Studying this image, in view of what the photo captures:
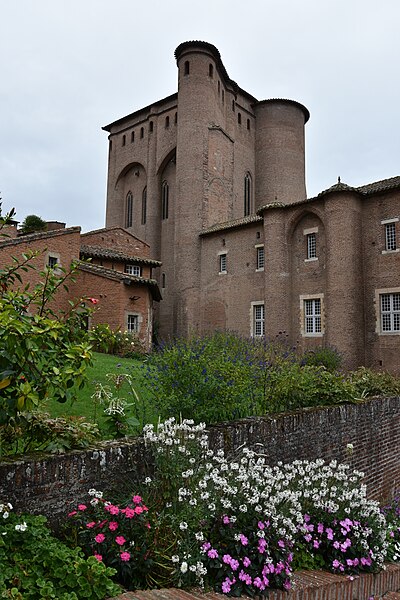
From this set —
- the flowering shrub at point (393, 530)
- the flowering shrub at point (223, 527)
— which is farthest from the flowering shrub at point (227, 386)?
the flowering shrub at point (393, 530)

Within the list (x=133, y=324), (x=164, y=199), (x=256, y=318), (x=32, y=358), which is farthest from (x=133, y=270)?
(x=32, y=358)

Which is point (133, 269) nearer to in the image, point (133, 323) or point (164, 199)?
point (133, 323)

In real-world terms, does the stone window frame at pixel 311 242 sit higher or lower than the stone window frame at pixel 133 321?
higher

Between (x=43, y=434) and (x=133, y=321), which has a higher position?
(x=133, y=321)

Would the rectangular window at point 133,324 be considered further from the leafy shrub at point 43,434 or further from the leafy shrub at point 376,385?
the leafy shrub at point 43,434

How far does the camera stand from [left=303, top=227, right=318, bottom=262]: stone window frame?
27.0 metres

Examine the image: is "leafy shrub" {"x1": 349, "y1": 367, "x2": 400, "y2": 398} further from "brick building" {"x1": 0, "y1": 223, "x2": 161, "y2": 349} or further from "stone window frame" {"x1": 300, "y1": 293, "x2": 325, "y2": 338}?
"stone window frame" {"x1": 300, "y1": 293, "x2": 325, "y2": 338}

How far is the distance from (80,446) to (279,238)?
24.6 m

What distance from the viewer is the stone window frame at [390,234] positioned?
2378cm

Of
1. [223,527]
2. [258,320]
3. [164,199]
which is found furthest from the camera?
[164,199]

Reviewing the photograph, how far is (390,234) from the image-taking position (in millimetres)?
24125

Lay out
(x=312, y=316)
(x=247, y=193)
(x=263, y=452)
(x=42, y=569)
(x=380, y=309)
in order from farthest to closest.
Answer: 1. (x=247, y=193)
2. (x=312, y=316)
3. (x=380, y=309)
4. (x=263, y=452)
5. (x=42, y=569)

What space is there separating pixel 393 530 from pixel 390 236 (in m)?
19.9

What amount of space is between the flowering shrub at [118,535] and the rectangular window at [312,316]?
23.3m
